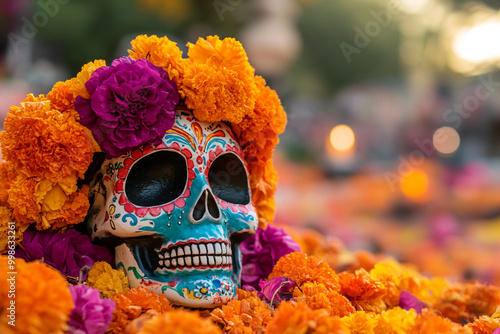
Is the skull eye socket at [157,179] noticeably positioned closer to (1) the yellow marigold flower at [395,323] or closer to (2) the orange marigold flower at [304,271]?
(2) the orange marigold flower at [304,271]

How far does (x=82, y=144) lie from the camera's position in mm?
1708

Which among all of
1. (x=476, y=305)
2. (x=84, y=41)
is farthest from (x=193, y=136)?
(x=84, y=41)

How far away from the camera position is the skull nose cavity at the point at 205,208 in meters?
1.78

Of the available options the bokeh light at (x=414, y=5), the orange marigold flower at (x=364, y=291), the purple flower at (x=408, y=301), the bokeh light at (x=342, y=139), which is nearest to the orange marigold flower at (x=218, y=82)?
the orange marigold flower at (x=364, y=291)

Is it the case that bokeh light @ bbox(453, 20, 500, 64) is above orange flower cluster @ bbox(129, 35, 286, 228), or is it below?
above

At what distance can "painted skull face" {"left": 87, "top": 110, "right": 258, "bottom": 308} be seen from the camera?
1.72 meters

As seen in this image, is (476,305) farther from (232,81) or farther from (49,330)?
(49,330)

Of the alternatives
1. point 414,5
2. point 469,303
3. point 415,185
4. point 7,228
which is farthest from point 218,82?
point 414,5

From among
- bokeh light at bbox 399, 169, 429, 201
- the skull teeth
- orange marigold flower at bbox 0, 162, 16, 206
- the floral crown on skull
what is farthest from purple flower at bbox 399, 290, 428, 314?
bokeh light at bbox 399, 169, 429, 201

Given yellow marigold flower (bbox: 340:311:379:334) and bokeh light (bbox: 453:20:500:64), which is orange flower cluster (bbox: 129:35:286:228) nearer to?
yellow marigold flower (bbox: 340:311:379:334)

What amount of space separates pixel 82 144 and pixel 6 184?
0.31 m

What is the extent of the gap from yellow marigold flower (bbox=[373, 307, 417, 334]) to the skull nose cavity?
2.13 ft

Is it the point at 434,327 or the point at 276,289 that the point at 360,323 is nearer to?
the point at 434,327

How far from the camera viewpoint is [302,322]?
4.16 feet
